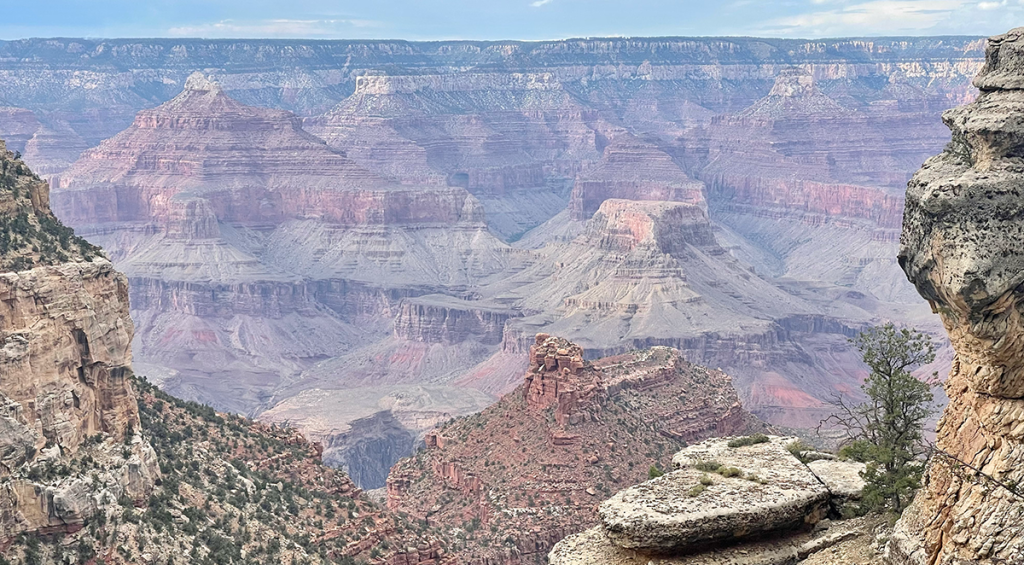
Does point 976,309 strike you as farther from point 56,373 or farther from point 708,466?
point 56,373

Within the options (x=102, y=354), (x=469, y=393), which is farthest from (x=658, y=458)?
(x=469, y=393)

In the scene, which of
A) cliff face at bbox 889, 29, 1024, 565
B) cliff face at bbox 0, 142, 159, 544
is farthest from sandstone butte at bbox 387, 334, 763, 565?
cliff face at bbox 889, 29, 1024, 565

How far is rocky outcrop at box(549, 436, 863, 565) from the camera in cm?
2778

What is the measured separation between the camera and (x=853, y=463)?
3303 centimetres

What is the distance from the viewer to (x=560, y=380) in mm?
70875

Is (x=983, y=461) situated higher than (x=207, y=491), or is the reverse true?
(x=983, y=461)

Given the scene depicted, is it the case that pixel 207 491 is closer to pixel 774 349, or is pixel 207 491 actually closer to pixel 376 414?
pixel 376 414

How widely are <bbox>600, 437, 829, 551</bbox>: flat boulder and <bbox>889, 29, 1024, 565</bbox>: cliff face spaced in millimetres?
4516

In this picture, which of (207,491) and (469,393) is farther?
(469,393)

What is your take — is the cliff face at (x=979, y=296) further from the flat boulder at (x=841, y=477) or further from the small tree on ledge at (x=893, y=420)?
the flat boulder at (x=841, y=477)

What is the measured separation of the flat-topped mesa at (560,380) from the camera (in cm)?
7031

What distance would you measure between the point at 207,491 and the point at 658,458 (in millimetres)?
27866

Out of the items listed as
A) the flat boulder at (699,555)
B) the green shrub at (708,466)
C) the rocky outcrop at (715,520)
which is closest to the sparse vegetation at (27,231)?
the rocky outcrop at (715,520)

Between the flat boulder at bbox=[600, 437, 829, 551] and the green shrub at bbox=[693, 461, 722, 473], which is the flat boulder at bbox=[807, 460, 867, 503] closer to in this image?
the flat boulder at bbox=[600, 437, 829, 551]
